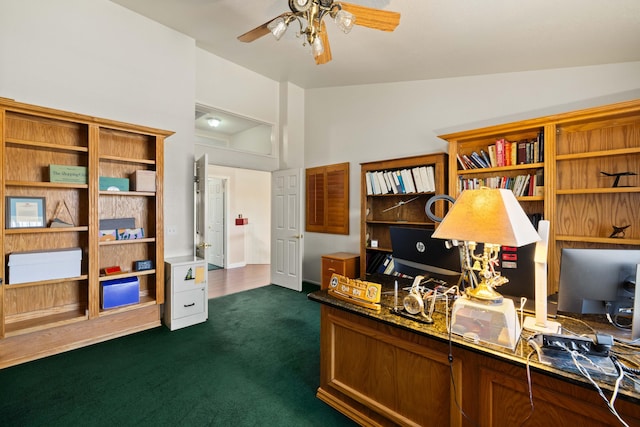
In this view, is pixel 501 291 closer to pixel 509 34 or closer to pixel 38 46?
pixel 509 34

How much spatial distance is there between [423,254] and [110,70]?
11.6 ft

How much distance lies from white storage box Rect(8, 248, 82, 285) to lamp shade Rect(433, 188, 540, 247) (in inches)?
121

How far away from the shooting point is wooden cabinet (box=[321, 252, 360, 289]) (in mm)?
3863

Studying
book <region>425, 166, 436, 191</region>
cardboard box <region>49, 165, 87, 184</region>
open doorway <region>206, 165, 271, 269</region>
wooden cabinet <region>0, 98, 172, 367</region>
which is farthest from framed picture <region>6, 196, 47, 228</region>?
book <region>425, 166, 436, 191</region>

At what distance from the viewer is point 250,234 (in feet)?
21.5

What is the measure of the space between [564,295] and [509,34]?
2.13 meters

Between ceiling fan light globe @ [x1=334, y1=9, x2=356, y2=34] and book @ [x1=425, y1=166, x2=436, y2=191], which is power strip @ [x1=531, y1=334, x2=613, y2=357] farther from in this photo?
book @ [x1=425, y1=166, x2=436, y2=191]

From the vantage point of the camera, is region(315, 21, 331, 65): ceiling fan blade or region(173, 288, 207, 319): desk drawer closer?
region(315, 21, 331, 65): ceiling fan blade

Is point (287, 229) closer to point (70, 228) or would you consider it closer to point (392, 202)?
point (392, 202)

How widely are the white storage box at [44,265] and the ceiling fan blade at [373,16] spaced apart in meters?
3.02

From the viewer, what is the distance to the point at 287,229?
4629 mm

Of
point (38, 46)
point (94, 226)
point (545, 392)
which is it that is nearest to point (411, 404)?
point (545, 392)

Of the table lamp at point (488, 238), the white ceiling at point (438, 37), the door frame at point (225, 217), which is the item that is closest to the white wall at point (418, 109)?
the white ceiling at point (438, 37)

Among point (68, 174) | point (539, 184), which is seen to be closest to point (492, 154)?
point (539, 184)
